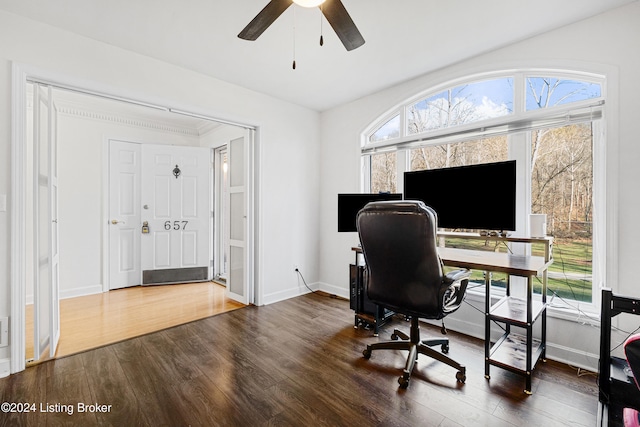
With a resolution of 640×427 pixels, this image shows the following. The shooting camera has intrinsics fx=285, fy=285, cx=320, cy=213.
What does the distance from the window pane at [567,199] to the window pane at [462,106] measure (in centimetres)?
45

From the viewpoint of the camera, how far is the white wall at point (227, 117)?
2.01m

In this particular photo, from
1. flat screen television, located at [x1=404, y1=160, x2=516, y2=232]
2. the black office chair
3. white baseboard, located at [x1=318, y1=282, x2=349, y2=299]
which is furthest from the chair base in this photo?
white baseboard, located at [x1=318, y1=282, x2=349, y2=299]

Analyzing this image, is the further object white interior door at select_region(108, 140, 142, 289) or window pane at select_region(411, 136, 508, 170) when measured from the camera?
white interior door at select_region(108, 140, 142, 289)

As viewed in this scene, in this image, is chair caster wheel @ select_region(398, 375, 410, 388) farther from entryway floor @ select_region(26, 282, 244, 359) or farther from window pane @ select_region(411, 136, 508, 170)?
entryway floor @ select_region(26, 282, 244, 359)

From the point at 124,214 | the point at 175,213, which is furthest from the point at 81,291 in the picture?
the point at 175,213

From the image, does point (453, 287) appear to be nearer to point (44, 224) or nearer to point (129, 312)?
point (44, 224)

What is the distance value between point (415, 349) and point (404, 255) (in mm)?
764

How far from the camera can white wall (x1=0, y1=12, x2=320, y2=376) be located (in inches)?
79.2

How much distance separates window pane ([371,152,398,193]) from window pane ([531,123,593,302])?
53.7 inches

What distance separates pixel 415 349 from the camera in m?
2.07

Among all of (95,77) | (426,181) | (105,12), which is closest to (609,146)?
(426,181)

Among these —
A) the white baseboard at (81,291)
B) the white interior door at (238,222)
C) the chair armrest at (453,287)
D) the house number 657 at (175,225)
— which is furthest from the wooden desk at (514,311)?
the white baseboard at (81,291)

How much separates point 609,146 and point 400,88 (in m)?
1.91

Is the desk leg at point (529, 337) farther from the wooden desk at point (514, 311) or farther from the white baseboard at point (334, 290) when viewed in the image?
the white baseboard at point (334, 290)
